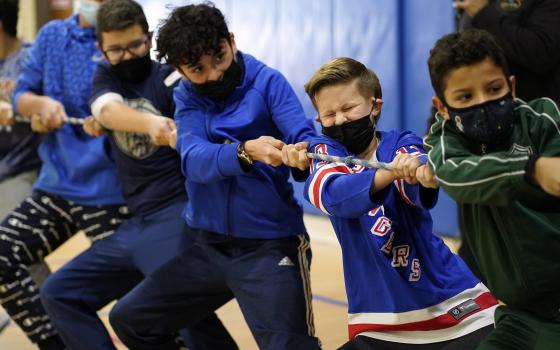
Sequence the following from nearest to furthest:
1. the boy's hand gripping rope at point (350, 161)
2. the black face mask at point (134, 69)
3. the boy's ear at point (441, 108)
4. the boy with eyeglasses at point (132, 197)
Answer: the boy's ear at point (441, 108) < the boy's hand gripping rope at point (350, 161) < the boy with eyeglasses at point (132, 197) < the black face mask at point (134, 69)

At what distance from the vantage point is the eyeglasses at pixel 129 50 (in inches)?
162

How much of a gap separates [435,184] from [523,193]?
11.2 inches

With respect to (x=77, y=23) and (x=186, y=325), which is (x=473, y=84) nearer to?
(x=186, y=325)

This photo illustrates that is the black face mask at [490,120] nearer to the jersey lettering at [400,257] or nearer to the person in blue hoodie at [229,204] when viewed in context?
the jersey lettering at [400,257]

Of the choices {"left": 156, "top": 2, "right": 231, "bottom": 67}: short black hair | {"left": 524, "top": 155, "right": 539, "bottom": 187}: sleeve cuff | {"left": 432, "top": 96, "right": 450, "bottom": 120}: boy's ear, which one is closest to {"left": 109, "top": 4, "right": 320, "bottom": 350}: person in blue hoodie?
{"left": 156, "top": 2, "right": 231, "bottom": 67}: short black hair

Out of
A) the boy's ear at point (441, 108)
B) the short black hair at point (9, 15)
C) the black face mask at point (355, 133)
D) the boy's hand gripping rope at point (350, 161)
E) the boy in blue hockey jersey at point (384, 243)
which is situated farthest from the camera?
the short black hair at point (9, 15)

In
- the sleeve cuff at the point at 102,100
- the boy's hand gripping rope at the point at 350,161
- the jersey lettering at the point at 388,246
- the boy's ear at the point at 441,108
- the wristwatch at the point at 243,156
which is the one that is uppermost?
the boy's ear at the point at 441,108

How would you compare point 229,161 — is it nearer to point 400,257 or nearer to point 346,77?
point 346,77

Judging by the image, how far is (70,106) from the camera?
4766mm

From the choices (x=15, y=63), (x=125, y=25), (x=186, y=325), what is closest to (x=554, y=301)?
(x=186, y=325)

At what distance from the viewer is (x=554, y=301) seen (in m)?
2.53

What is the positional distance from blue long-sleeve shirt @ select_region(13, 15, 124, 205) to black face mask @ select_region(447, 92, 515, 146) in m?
2.43

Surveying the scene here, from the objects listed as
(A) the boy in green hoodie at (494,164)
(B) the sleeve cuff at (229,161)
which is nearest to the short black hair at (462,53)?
(A) the boy in green hoodie at (494,164)

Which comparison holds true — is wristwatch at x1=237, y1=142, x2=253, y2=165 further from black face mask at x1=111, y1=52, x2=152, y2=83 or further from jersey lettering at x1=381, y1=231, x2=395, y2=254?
black face mask at x1=111, y1=52, x2=152, y2=83
